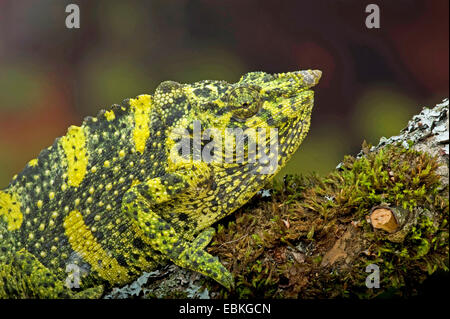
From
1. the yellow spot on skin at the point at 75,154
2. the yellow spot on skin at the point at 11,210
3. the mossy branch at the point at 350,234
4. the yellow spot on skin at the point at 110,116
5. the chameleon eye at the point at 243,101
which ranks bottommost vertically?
the mossy branch at the point at 350,234

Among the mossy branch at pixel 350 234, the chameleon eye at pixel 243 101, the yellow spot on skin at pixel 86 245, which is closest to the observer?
the mossy branch at pixel 350 234

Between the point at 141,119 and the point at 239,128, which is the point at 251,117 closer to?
the point at 239,128

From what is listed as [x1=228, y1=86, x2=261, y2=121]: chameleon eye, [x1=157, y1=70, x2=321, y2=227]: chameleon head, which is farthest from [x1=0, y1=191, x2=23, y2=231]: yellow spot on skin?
[x1=228, y1=86, x2=261, y2=121]: chameleon eye

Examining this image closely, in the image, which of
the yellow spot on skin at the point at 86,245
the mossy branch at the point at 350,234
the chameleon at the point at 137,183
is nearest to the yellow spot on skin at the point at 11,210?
the chameleon at the point at 137,183

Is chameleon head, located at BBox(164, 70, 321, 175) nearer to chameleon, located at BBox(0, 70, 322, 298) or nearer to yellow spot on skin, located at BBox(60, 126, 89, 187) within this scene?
chameleon, located at BBox(0, 70, 322, 298)

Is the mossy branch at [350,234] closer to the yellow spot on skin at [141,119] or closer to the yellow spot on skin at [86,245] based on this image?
the yellow spot on skin at [86,245]

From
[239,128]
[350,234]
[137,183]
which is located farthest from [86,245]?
[350,234]
